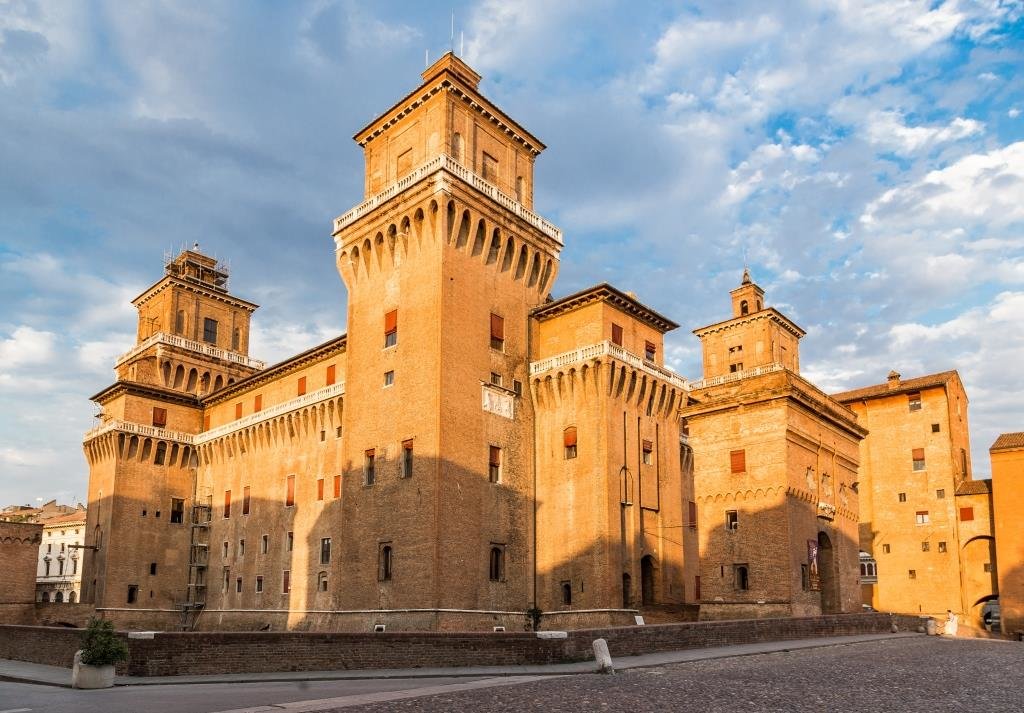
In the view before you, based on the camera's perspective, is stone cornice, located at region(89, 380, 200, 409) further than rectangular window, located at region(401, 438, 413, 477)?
Yes

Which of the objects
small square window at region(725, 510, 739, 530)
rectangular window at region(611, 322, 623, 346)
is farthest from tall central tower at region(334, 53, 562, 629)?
small square window at region(725, 510, 739, 530)

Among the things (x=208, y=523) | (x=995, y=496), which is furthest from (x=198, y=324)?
(x=995, y=496)

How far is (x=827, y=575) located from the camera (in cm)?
3881

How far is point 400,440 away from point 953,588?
135 ft

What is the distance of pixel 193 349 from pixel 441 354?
108ft

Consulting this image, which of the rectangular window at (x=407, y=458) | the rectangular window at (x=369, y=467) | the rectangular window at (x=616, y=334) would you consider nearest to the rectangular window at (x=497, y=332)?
the rectangular window at (x=616, y=334)

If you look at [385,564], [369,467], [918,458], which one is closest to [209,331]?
[369,467]

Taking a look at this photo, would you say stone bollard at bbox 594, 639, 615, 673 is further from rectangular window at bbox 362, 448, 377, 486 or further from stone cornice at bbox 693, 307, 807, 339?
stone cornice at bbox 693, 307, 807, 339

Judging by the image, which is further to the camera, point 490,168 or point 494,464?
point 490,168

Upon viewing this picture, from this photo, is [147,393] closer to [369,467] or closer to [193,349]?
[193,349]

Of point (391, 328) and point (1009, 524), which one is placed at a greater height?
point (391, 328)

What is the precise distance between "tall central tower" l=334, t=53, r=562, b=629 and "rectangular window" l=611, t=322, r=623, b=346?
15.8 ft

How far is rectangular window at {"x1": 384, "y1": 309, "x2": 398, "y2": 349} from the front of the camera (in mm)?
44156

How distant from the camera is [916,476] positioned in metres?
63.4
